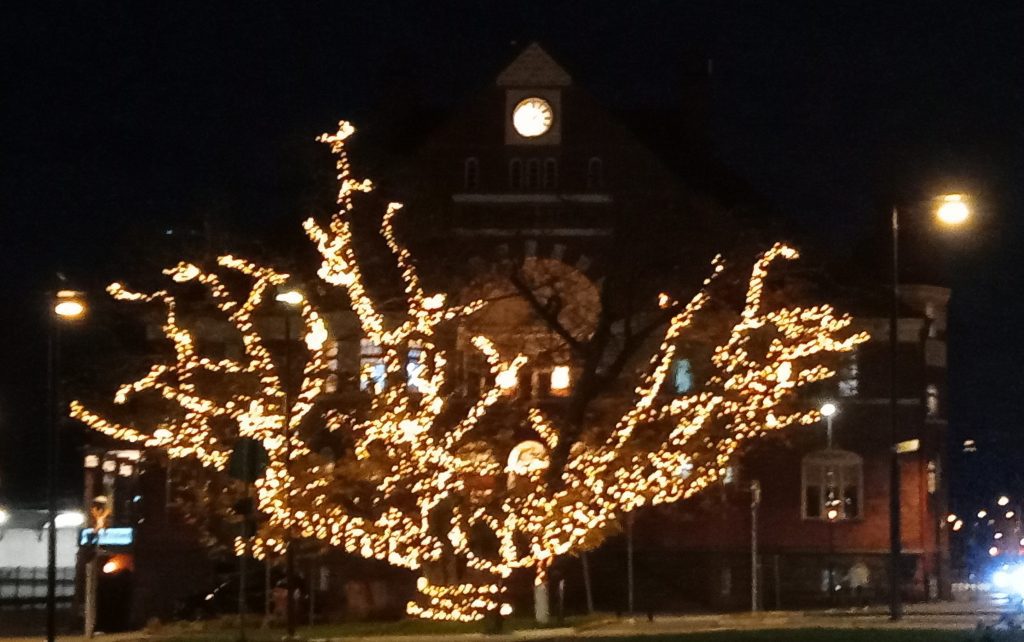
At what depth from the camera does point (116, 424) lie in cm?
3653

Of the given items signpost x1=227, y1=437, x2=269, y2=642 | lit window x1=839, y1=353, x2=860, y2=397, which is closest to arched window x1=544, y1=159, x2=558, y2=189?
lit window x1=839, y1=353, x2=860, y2=397

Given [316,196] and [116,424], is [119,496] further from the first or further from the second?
[316,196]

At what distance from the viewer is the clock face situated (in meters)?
56.6

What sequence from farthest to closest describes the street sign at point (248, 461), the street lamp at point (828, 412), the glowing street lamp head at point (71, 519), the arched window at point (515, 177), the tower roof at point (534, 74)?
the arched window at point (515, 177) → the tower roof at point (534, 74) → the glowing street lamp head at point (71, 519) → the street lamp at point (828, 412) → the street sign at point (248, 461)

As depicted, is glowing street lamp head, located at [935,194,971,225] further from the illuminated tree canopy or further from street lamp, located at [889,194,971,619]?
the illuminated tree canopy

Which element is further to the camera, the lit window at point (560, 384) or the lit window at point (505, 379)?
the lit window at point (560, 384)

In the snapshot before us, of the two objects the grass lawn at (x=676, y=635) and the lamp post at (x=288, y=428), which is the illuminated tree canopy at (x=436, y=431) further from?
the grass lawn at (x=676, y=635)

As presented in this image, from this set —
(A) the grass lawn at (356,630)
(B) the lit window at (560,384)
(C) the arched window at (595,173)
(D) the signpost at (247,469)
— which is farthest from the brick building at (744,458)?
(D) the signpost at (247,469)

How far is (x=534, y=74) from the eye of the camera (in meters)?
56.4

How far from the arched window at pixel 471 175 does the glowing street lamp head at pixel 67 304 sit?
24.2 meters

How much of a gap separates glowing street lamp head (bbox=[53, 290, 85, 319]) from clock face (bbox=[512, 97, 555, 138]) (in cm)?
2502

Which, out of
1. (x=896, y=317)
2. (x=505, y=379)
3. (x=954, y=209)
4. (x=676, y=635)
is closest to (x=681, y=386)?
(x=505, y=379)

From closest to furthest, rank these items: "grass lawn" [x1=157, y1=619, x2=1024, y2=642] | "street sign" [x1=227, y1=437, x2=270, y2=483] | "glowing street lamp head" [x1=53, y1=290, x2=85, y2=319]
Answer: "grass lawn" [x1=157, y1=619, x2=1024, y2=642]
"street sign" [x1=227, y1=437, x2=270, y2=483]
"glowing street lamp head" [x1=53, y1=290, x2=85, y2=319]

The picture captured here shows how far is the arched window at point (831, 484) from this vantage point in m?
58.1
